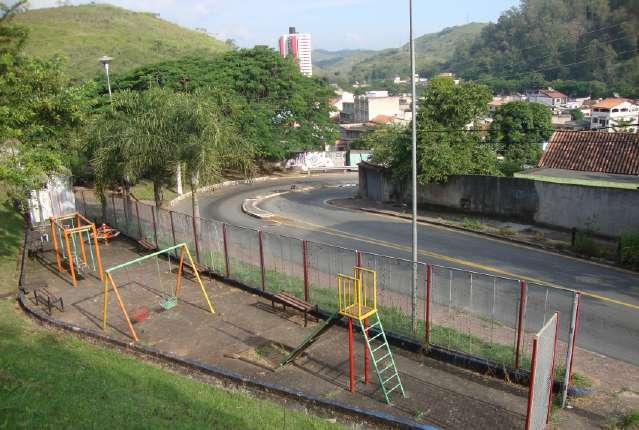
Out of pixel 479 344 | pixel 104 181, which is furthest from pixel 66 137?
pixel 479 344

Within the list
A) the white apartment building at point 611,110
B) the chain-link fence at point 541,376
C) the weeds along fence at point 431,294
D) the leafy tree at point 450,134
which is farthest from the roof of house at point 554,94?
the chain-link fence at point 541,376

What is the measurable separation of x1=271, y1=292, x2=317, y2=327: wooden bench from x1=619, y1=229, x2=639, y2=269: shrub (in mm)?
12042

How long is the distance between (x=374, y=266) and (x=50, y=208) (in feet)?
59.1

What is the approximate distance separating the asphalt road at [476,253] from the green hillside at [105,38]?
137 ft

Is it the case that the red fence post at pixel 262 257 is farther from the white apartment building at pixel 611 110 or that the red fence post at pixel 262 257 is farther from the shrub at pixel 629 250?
the white apartment building at pixel 611 110

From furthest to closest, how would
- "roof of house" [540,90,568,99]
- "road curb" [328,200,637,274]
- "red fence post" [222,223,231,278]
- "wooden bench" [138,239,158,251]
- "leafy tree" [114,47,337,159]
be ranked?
"roof of house" [540,90,568,99]
"leafy tree" [114,47,337,159]
"wooden bench" [138,239,158,251]
"road curb" [328,200,637,274]
"red fence post" [222,223,231,278]

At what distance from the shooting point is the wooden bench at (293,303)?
13883mm

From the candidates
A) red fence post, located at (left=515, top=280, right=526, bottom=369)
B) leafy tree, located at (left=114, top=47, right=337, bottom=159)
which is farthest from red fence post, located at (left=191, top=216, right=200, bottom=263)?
leafy tree, located at (left=114, top=47, right=337, bottom=159)

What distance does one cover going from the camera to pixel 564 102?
424 feet

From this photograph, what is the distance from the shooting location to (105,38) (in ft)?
310

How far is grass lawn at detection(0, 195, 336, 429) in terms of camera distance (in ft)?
25.4

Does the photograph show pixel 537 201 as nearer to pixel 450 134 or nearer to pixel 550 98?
pixel 450 134

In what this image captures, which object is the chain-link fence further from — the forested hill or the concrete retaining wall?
the forested hill

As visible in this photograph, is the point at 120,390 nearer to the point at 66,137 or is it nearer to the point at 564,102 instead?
the point at 66,137
